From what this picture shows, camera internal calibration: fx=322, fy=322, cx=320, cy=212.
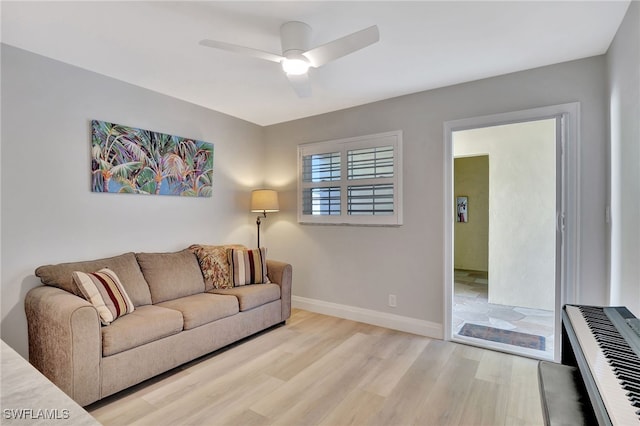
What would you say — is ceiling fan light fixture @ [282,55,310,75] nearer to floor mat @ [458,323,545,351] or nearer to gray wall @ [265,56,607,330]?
gray wall @ [265,56,607,330]

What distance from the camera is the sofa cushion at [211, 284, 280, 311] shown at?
309 cm

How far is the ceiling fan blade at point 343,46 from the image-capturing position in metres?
1.74

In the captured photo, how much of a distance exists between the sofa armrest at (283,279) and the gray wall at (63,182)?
0.99 metres

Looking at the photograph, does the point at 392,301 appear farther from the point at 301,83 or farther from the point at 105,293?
the point at 105,293

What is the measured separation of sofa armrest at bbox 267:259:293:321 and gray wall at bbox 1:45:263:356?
3.26 ft

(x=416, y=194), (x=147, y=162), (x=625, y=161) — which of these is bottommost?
(x=416, y=194)

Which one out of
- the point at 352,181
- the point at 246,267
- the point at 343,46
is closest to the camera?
the point at 343,46

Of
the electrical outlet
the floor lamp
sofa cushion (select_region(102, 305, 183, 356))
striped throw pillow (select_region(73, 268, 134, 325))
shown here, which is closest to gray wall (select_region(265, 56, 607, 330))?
the electrical outlet

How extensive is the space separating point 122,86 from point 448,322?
3.83 meters

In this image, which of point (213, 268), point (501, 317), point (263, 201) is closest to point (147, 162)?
point (213, 268)

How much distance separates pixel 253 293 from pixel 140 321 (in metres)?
1.06

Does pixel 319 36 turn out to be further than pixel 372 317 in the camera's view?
No

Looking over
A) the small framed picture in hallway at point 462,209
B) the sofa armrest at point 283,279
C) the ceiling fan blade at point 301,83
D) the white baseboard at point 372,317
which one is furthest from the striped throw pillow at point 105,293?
the small framed picture in hallway at point 462,209

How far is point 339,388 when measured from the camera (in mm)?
2312
